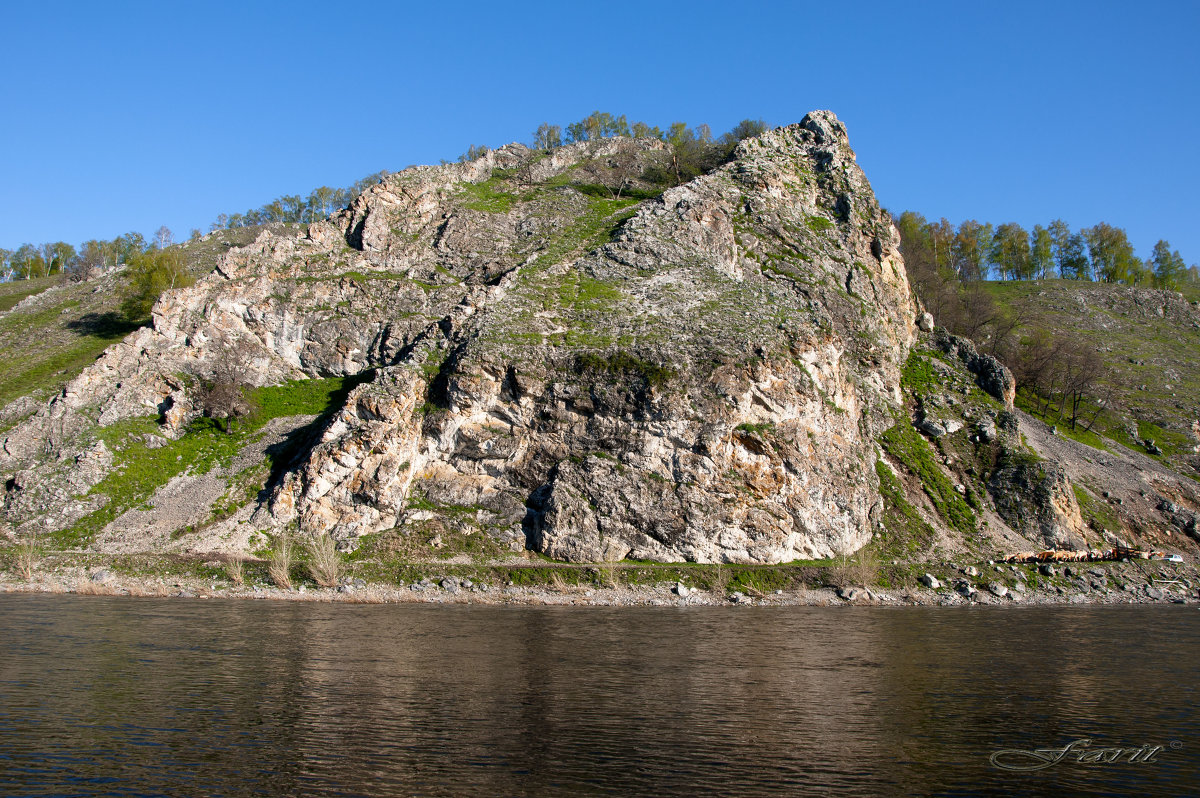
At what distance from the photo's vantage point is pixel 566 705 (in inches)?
807

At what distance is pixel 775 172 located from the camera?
75.5 m

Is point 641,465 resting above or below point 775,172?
below

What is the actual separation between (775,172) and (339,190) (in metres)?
80.1

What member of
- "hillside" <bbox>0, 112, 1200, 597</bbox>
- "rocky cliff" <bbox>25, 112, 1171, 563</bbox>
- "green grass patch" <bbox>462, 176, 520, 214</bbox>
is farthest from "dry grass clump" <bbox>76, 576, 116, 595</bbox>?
"green grass patch" <bbox>462, 176, 520, 214</bbox>

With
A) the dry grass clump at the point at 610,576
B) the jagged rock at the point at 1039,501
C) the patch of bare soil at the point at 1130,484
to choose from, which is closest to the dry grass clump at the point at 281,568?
the dry grass clump at the point at 610,576

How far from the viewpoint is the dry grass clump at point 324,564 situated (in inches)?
A: 1663

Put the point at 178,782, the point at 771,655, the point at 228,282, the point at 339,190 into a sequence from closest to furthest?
the point at 178,782
the point at 771,655
the point at 228,282
the point at 339,190

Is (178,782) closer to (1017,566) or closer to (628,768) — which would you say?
(628,768)

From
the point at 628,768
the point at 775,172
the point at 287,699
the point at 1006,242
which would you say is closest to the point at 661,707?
the point at 628,768

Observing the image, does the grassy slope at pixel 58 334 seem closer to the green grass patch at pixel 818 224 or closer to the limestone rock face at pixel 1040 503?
the green grass patch at pixel 818 224

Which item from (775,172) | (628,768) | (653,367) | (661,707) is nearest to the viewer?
(628,768)

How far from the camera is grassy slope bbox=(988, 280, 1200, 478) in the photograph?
241 ft

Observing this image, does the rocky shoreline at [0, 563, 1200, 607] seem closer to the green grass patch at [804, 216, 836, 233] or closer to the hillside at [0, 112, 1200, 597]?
the hillside at [0, 112, 1200, 597]

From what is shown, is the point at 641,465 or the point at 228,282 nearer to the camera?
the point at 641,465
